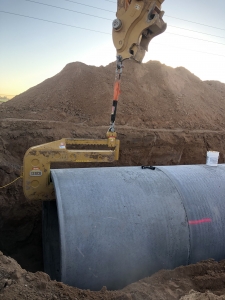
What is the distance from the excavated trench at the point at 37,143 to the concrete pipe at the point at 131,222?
2.97 metres

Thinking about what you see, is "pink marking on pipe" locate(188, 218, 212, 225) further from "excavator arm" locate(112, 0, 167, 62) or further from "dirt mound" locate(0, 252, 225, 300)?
"excavator arm" locate(112, 0, 167, 62)

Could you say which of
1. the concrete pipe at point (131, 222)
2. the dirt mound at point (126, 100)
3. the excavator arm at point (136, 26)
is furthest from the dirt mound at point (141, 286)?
the dirt mound at point (126, 100)

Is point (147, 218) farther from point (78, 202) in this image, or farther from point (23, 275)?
point (23, 275)

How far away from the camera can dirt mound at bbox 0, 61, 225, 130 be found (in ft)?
39.7

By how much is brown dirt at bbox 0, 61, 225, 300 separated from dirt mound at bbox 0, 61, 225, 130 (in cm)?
4

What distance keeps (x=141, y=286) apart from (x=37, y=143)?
5795 mm

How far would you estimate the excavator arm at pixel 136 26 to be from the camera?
209 inches

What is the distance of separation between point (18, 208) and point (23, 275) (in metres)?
4.30

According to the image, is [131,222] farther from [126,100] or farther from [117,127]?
[126,100]

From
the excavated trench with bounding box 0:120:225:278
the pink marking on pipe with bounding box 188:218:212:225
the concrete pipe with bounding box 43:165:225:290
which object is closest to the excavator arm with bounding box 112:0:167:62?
the concrete pipe with bounding box 43:165:225:290

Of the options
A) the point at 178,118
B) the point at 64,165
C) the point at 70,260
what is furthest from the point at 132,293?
the point at 178,118

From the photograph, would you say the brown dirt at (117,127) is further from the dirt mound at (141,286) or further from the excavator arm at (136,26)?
the excavator arm at (136,26)

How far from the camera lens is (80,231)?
3668 millimetres

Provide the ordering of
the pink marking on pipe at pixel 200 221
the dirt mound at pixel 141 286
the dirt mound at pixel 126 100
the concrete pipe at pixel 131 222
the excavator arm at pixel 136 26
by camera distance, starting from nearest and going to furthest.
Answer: the dirt mound at pixel 141 286, the concrete pipe at pixel 131 222, the pink marking on pipe at pixel 200 221, the excavator arm at pixel 136 26, the dirt mound at pixel 126 100
